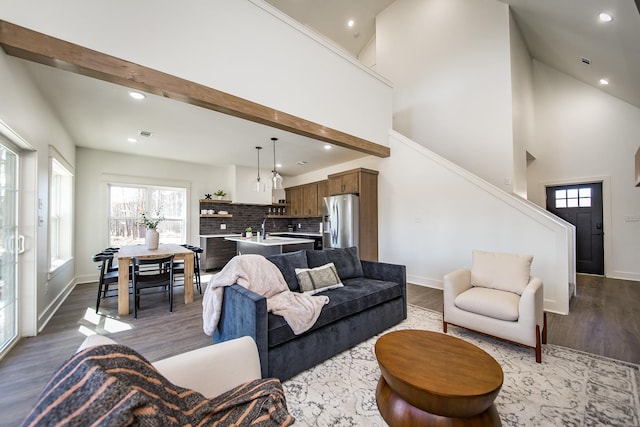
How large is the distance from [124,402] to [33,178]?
332cm

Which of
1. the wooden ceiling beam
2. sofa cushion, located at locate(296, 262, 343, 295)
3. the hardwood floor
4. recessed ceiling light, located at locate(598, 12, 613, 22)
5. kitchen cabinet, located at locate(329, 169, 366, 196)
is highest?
recessed ceiling light, located at locate(598, 12, 613, 22)

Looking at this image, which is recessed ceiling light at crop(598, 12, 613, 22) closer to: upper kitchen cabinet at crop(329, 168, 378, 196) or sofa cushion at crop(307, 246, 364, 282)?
upper kitchen cabinet at crop(329, 168, 378, 196)

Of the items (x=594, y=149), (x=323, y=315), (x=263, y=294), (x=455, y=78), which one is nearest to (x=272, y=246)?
(x=263, y=294)

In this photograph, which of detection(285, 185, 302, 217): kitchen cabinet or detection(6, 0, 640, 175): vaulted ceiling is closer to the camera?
detection(6, 0, 640, 175): vaulted ceiling

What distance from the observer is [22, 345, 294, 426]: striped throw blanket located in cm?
70

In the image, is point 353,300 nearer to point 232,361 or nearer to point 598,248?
point 232,361

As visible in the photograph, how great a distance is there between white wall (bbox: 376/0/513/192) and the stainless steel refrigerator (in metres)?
2.30

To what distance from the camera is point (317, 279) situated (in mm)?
2785

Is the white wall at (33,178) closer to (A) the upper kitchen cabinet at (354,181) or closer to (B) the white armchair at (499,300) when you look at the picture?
(B) the white armchair at (499,300)

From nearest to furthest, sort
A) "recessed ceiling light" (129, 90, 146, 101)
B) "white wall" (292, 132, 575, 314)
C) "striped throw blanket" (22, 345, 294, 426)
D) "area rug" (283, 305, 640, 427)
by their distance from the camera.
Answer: "striped throw blanket" (22, 345, 294, 426)
"area rug" (283, 305, 640, 427)
"recessed ceiling light" (129, 90, 146, 101)
"white wall" (292, 132, 575, 314)

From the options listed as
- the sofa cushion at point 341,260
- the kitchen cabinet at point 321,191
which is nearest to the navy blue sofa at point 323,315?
the sofa cushion at point 341,260

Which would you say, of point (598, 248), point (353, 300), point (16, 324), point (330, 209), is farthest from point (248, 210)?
point (598, 248)

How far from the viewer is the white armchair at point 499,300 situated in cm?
227

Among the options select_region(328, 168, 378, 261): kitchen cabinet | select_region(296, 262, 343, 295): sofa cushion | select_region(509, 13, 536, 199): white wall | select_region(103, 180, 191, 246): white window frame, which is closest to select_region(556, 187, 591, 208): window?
select_region(509, 13, 536, 199): white wall
